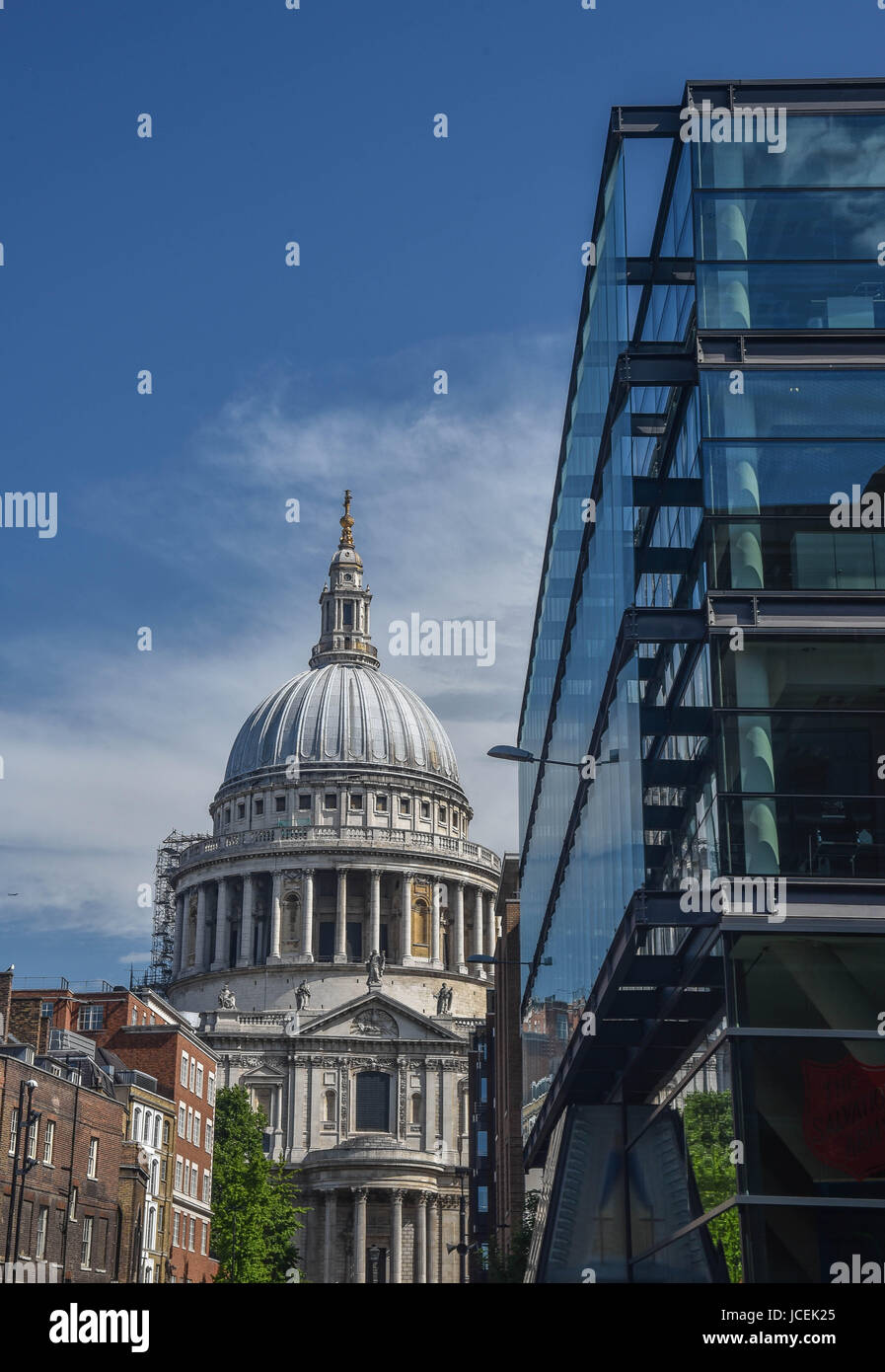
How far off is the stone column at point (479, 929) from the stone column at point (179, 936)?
24264 mm

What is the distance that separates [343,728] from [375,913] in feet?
64.4

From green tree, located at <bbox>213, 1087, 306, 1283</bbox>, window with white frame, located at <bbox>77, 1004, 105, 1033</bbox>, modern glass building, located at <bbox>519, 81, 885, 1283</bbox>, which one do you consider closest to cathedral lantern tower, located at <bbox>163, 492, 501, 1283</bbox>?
green tree, located at <bbox>213, 1087, 306, 1283</bbox>

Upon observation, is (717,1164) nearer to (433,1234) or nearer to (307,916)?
(433,1234)

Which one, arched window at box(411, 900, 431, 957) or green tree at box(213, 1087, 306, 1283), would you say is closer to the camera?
green tree at box(213, 1087, 306, 1283)

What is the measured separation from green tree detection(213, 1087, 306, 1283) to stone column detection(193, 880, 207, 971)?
50065mm

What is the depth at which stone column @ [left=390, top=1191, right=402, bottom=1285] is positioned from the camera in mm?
122062

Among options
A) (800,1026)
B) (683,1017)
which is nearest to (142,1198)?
(683,1017)

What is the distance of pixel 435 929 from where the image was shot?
488 ft

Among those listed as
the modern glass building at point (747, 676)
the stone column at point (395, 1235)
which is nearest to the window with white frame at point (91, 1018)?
the modern glass building at point (747, 676)

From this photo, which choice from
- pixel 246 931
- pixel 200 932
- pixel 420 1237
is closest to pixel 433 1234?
pixel 420 1237

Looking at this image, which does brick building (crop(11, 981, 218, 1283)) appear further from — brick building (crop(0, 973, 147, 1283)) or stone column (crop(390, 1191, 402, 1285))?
stone column (crop(390, 1191, 402, 1285))

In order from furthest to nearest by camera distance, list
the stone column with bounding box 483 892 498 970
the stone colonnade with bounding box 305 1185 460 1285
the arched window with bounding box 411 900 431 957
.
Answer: the stone column with bounding box 483 892 498 970, the arched window with bounding box 411 900 431 957, the stone colonnade with bounding box 305 1185 460 1285

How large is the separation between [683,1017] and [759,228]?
11.8m

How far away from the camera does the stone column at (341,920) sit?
14462 centimetres
